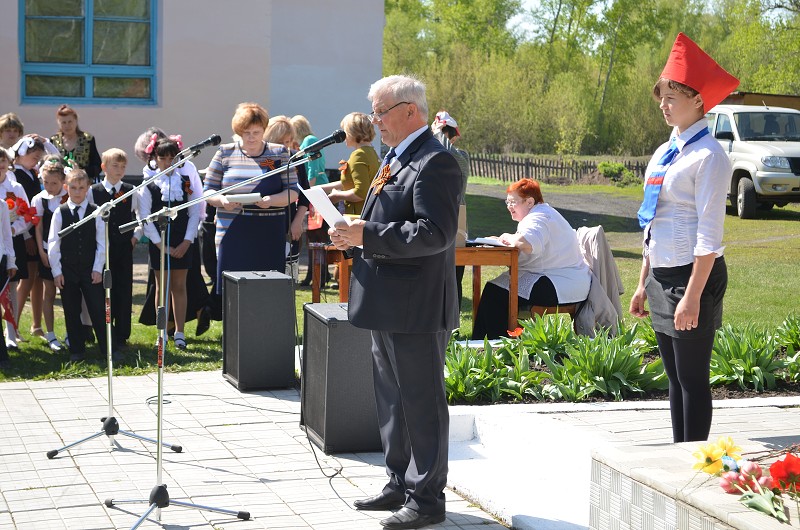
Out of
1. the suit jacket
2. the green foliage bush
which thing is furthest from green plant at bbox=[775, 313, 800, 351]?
the suit jacket

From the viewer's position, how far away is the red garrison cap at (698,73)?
4879mm

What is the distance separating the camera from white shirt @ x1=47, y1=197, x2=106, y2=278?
8.95m

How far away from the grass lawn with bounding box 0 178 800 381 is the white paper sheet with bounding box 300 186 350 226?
14.1 feet

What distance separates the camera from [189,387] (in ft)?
27.1

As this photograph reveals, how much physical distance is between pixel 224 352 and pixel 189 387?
40cm

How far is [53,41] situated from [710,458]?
14.4 m

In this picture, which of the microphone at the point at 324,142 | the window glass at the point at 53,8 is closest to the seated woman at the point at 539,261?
the microphone at the point at 324,142

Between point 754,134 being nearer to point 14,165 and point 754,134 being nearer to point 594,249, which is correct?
point 594,249

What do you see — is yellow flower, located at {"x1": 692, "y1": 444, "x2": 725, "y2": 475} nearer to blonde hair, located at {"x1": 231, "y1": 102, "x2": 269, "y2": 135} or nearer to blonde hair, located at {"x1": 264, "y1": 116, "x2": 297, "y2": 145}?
blonde hair, located at {"x1": 231, "y1": 102, "x2": 269, "y2": 135}

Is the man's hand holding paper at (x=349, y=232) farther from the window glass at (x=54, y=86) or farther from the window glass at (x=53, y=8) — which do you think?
the window glass at (x=53, y=8)

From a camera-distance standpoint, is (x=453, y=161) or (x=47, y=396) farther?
(x=47, y=396)

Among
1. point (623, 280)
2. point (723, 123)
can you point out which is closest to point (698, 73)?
point (623, 280)

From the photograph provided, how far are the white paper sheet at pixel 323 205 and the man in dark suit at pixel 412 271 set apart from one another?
0.15ft

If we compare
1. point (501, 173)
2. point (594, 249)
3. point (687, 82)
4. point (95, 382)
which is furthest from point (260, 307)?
point (501, 173)
